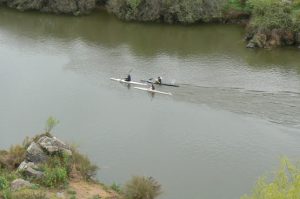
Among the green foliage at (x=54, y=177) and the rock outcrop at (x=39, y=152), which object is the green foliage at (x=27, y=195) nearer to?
the green foliage at (x=54, y=177)

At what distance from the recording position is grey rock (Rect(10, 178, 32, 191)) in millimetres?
28125

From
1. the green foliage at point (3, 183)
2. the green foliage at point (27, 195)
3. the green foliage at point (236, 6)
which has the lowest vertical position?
the green foliage at point (3, 183)

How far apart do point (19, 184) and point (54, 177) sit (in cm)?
211

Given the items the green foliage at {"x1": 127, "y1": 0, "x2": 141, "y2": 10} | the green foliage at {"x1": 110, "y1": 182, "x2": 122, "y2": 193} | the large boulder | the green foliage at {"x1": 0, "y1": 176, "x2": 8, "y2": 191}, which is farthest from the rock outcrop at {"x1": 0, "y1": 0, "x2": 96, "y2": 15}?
the green foliage at {"x1": 0, "y1": 176, "x2": 8, "y2": 191}

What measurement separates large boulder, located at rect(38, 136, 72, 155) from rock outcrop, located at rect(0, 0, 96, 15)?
36.3 metres

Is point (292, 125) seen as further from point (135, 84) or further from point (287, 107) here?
point (135, 84)

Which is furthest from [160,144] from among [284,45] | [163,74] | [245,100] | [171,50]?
[284,45]

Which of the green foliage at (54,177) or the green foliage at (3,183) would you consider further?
the green foliage at (54,177)

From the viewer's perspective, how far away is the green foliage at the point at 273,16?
56219 millimetres

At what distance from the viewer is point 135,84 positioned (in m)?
45.9

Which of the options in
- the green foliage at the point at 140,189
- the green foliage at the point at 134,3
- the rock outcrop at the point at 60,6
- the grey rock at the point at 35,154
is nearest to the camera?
the green foliage at the point at 140,189

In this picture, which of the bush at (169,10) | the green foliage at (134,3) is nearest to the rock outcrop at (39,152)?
the green foliage at (134,3)

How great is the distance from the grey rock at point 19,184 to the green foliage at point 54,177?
1.09m

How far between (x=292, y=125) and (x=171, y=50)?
19.7m
